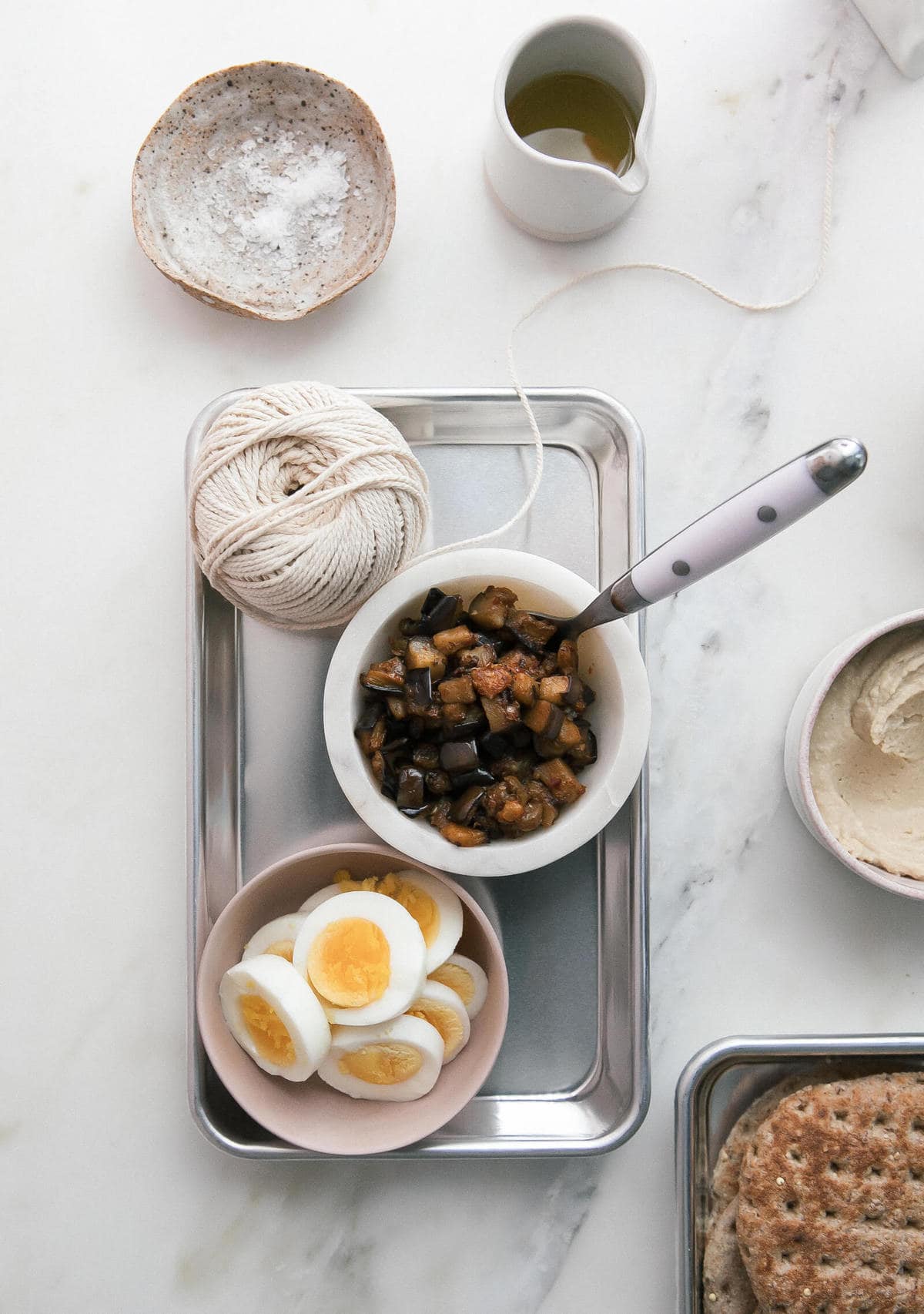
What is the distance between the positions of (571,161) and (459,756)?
64 centimetres

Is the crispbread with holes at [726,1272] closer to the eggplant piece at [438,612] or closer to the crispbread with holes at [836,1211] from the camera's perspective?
the crispbread with holes at [836,1211]

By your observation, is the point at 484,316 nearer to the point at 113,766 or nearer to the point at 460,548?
the point at 460,548

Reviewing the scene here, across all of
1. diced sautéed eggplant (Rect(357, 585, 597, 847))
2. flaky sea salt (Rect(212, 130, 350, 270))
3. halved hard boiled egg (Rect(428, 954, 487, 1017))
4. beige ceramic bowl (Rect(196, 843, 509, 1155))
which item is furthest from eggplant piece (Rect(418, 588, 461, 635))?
flaky sea salt (Rect(212, 130, 350, 270))

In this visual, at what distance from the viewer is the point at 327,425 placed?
0.98 metres

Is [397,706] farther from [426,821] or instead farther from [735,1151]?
[735,1151]

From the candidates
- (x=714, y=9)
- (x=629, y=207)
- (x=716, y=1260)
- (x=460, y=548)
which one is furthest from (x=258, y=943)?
Answer: (x=714, y=9)

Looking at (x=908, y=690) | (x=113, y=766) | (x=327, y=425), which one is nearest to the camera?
(x=327, y=425)

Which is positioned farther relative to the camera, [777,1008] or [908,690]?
[777,1008]

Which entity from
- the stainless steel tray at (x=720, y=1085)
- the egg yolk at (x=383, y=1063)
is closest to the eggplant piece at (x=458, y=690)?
the egg yolk at (x=383, y=1063)

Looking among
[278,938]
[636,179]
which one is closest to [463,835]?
[278,938]

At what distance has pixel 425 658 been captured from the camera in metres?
0.98

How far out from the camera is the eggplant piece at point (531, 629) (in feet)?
3.28

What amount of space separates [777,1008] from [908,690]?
388 millimetres

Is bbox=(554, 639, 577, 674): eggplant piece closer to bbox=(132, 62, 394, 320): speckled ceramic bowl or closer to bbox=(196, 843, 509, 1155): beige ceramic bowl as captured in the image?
bbox=(196, 843, 509, 1155): beige ceramic bowl
